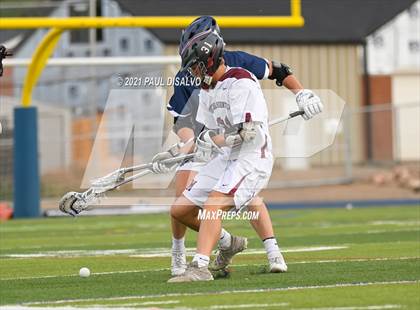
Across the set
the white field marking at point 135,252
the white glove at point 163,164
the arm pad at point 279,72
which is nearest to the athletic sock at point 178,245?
the white glove at point 163,164

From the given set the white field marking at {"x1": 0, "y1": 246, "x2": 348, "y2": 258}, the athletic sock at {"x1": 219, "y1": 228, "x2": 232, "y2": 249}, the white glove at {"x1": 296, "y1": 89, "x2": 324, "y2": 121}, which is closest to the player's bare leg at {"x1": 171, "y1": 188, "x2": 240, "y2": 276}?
the athletic sock at {"x1": 219, "y1": 228, "x2": 232, "y2": 249}

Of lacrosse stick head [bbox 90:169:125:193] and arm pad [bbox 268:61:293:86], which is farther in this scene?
lacrosse stick head [bbox 90:169:125:193]

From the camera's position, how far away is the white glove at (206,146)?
898 centimetres

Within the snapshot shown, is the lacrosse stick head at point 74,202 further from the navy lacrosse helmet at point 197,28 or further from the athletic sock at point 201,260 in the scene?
the navy lacrosse helmet at point 197,28

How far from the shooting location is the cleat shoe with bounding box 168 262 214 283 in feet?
28.7

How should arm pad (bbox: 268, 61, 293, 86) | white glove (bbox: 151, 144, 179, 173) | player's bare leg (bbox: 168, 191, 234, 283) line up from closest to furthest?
player's bare leg (bbox: 168, 191, 234, 283) < white glove (bbox: 151, 144, 179, 173) < arm pad (bbox: 268, 61, 293, 86)

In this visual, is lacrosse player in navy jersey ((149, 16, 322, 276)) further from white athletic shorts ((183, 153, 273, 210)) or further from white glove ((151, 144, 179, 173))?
white athletic shorts ((183, 153, 273, 210))

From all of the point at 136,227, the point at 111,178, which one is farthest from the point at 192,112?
the point at 136,227

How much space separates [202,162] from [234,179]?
0.53 metres

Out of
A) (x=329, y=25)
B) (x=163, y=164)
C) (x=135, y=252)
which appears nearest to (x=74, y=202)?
(x=163, y=164)

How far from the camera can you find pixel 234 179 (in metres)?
8.89

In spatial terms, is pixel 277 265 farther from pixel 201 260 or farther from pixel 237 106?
pixel 237 106

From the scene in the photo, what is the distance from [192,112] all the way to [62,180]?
1571 cm

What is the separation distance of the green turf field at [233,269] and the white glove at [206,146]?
35.7 inches
